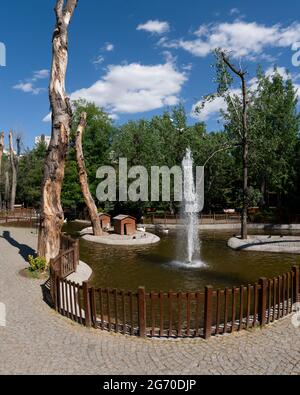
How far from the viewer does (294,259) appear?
63.5ft

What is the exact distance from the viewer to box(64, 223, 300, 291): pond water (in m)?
15.0

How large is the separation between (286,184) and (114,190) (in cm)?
2138

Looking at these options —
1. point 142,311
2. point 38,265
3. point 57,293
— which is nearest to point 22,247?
point 38,265

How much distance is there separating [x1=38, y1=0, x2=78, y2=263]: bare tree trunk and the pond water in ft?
9.48

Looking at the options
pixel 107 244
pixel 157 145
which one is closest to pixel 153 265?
pixel 107 244

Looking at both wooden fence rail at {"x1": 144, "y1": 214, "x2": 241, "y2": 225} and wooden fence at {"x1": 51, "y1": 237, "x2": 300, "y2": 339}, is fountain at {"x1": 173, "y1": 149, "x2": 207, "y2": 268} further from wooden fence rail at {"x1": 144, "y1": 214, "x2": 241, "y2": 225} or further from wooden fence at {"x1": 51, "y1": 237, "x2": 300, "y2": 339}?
wooden fence at {"x1": 51, "y1": 237, "x2": 300, "y2": 339}

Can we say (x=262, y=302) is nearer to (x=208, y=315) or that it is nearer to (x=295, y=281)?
(x=208, y=315)

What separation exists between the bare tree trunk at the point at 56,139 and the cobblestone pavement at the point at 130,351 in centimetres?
619

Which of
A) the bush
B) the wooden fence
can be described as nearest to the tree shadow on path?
the bush

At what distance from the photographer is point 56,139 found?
1603 centimetres

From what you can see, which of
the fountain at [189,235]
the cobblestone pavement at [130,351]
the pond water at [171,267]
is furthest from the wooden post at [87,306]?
the fountain at [189,235]

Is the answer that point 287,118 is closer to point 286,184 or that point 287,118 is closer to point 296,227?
point 286,184

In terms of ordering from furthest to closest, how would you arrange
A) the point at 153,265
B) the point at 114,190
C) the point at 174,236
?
the point at 114,190, the point at 174,236, the point at 153,265

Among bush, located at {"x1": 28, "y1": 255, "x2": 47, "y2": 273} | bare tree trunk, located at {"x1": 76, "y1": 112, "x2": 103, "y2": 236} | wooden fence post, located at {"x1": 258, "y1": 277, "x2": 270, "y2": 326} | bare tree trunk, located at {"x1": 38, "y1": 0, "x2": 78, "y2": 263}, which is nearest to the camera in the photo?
wooden fence post, located at {"x1": 258, "y1": 277, "x2": 270, "y2": 326}
